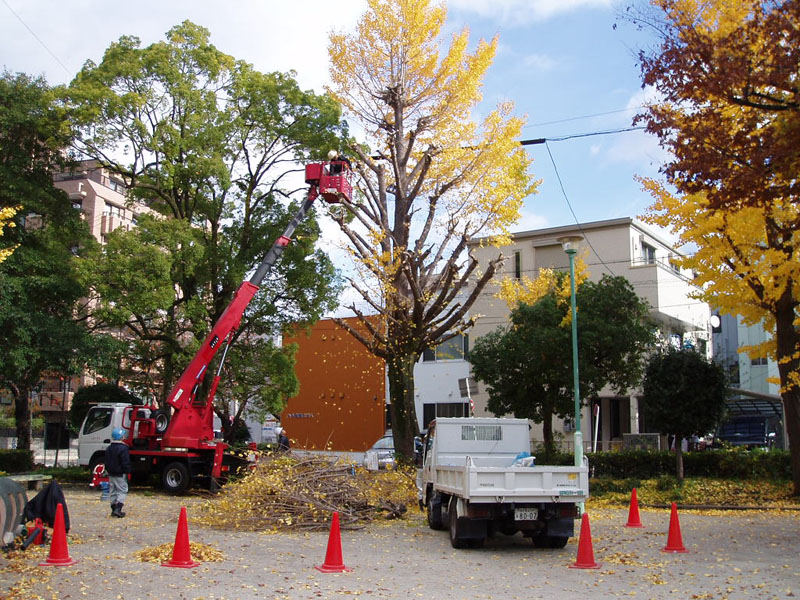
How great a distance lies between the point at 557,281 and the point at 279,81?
11776mm

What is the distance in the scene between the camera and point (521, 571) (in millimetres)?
10609

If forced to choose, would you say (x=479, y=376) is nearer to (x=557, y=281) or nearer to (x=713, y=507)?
(x=557, y=281)

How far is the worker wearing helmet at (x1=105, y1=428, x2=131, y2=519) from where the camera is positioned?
15.0 meters

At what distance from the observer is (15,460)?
2684 cm

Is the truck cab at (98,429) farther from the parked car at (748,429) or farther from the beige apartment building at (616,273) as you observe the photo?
the parked car at (748,429)

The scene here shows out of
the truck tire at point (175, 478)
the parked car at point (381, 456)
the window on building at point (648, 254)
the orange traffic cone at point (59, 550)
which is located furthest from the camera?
the window on building at point (648, 254)

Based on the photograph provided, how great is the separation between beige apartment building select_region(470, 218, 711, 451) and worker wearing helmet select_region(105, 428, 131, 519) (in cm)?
2074

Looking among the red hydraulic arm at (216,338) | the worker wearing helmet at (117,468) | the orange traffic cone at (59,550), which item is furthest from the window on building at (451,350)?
the orange traffic cone at (59,550)

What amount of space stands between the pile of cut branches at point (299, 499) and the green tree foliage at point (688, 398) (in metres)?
9.00

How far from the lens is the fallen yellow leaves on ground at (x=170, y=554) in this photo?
1057 centimetres

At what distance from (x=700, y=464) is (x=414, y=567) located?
47.6ft

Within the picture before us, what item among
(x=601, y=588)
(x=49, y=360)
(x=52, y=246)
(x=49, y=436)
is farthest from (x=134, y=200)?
(x=49, y=436)

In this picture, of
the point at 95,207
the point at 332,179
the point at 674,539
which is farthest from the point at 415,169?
the point at 95,207

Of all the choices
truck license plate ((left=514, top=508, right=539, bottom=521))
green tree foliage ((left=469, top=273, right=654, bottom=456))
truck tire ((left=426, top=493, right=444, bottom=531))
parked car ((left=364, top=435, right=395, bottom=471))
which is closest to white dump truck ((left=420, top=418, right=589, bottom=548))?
truck license plate ((left=514, top=508, right=539, bottom=521))
